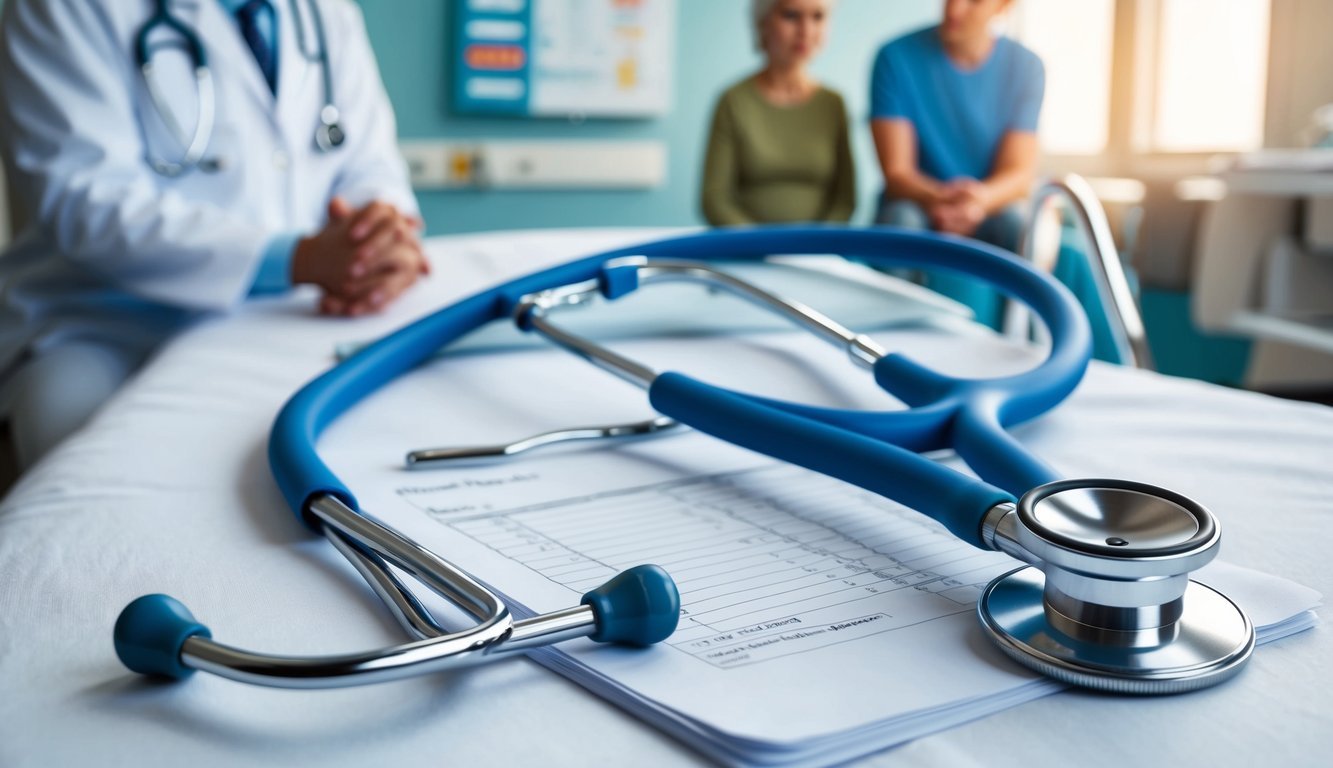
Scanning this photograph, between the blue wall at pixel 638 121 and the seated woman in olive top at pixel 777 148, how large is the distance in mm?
651

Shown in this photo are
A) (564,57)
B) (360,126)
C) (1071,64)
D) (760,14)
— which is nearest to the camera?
(360,126)

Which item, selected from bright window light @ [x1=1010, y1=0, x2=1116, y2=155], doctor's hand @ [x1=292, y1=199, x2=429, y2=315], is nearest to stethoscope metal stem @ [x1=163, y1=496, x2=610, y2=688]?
doctor's hand @ [x1=292, y1=199, x2=429, y2=315]

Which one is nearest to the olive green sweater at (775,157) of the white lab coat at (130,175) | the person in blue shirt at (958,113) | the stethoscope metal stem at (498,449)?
the person in blue shirt at (958,113)

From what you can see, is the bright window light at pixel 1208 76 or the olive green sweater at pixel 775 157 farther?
the bright window light at pixel 1208 76

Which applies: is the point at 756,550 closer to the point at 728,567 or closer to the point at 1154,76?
the point at 728,567

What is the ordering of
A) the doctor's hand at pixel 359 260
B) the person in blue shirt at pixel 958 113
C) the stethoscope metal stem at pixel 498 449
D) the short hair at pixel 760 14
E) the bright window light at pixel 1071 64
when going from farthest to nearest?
the bright window light at pixel 1071 64 → the short hair at pixel 760 14 → the person in blue shirt at pixel 958 113 → the doctor's hand at pixel 359 260 → the stethoscope metal stem at pixel 498 449

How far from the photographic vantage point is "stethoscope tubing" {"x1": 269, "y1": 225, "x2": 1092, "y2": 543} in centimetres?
49

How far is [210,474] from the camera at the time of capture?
0.63m

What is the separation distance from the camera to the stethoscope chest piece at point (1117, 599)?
36 centimetres

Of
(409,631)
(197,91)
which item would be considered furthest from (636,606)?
(197,91)

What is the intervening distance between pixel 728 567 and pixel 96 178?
3.19 ft

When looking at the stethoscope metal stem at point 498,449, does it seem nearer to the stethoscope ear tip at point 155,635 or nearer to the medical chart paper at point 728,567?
the medical chart paper at point 728,567

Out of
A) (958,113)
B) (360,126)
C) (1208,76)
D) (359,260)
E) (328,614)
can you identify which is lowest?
(328,614)

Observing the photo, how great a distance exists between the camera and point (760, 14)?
269 centimetres
